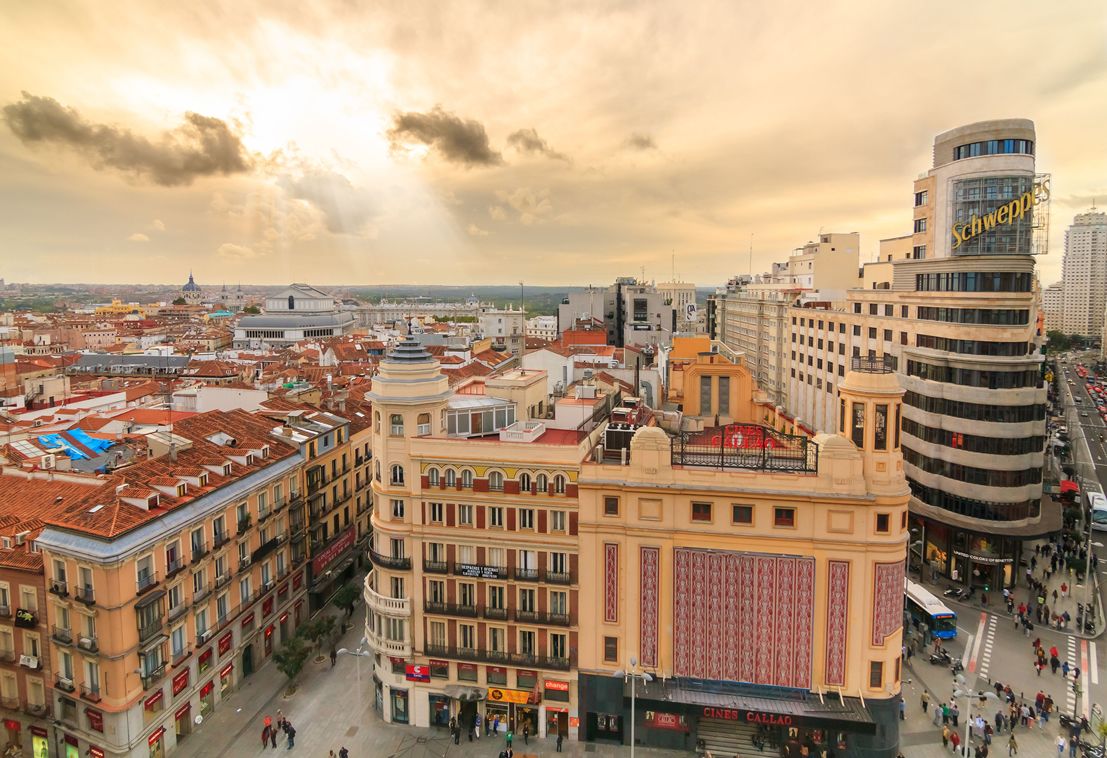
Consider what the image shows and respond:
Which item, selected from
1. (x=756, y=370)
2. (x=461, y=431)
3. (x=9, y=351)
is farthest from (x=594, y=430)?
(x=9, y=351)

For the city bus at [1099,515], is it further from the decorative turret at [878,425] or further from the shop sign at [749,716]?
the shop sign at [749,716]

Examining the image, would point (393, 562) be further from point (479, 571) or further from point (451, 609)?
point (479, 571)

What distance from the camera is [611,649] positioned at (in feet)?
130

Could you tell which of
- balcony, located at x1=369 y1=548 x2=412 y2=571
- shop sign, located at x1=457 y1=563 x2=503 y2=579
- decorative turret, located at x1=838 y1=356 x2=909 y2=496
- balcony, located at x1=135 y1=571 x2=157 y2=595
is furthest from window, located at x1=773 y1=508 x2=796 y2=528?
balcony, located at x1=135 y1=571 x2=157 y2=595

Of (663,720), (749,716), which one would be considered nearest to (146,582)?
(663,720)

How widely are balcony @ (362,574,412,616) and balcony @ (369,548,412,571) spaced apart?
1.93 metres

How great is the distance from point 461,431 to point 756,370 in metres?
85.6

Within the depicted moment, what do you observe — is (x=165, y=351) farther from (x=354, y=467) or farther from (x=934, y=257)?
(x=934, y=257)

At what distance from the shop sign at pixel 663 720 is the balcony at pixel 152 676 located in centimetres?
2753

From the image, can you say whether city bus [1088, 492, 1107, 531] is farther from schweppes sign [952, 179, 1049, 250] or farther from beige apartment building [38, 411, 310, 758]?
beige apartment building [38, 411, 310, 758]

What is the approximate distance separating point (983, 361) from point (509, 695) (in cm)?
4748

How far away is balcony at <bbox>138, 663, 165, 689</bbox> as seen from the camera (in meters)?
37.4

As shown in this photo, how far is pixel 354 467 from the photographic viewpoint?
62562 millimetres

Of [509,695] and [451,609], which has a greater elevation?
[451,609]
